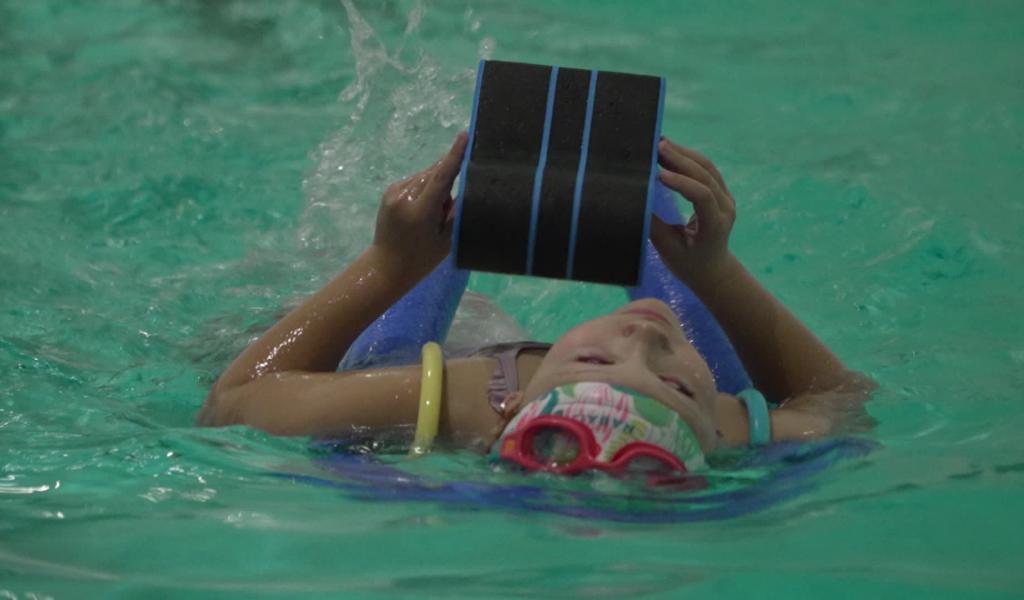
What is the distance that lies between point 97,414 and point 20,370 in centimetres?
51

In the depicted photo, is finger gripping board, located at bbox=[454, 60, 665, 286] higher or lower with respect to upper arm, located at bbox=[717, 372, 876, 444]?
higher

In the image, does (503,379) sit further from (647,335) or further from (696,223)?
(696,223)

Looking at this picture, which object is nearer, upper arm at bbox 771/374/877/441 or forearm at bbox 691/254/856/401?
upper arm at bbox 771/374/877/441

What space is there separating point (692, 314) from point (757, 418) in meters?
0.60

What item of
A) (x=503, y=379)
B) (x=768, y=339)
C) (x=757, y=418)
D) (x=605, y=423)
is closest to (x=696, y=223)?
(x=768, y=339)

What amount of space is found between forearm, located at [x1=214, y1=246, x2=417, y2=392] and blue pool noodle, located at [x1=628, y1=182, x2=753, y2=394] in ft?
2.11

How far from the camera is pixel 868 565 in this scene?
2273 millimetres

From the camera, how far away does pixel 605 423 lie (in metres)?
2.61

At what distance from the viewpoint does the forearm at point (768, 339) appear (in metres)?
3.33

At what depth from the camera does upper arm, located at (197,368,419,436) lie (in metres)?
3.03

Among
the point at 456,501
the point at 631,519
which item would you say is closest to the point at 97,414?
the point at 456,501

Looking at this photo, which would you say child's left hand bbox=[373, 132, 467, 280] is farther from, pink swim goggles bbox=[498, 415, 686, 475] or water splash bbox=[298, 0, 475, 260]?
water splash bbox=[298, 0, 475, 260]

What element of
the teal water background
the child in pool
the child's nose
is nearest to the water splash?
the teal water background

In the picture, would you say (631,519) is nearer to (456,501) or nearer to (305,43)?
(456,501)
